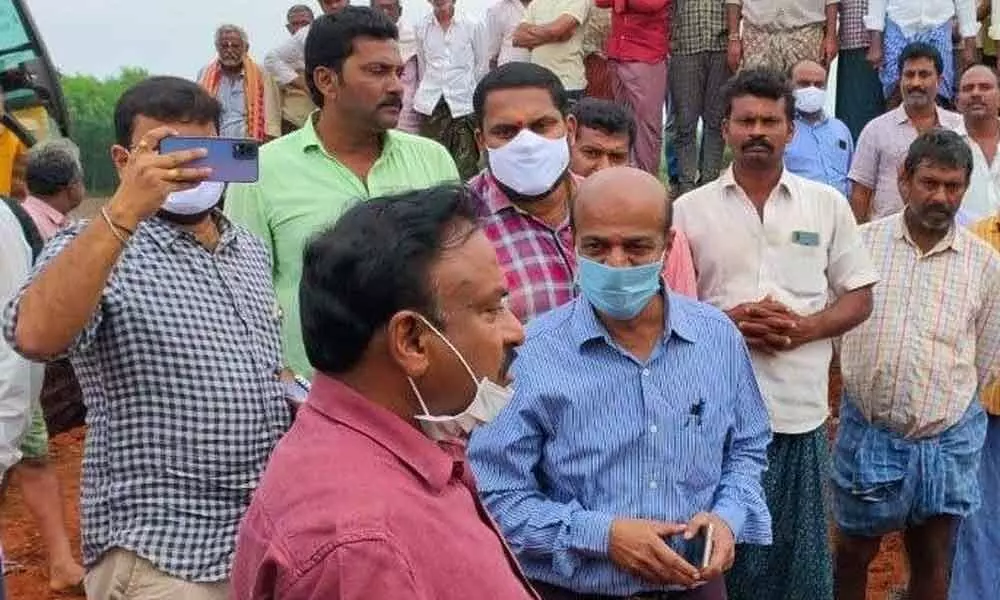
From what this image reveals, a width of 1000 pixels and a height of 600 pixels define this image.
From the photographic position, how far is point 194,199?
10.0ft

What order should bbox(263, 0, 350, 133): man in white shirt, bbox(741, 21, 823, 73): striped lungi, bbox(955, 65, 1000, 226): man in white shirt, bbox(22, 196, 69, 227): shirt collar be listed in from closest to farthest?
bbox(22, 196, 69, 227): shirt collar → bbox(955, 65, 1000, 226): man in white shirt → bbox(741, 21, 823, 73): striped lungi → bbox(263, 0, 350, 133): man in white shirt

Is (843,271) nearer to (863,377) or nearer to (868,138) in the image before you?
(863,377)

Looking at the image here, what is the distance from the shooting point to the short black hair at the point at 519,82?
161 inches

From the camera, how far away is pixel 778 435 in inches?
173

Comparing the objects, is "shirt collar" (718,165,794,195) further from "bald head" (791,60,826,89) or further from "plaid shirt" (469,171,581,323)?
"bald head" (791,60,826,89)

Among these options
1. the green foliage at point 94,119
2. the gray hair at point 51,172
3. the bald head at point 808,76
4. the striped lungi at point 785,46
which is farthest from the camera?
the green foliage at point 94,119

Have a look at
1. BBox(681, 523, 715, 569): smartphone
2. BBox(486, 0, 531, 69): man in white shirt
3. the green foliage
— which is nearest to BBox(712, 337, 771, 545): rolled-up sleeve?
BBox(681, 523, 715, 569): smartphone

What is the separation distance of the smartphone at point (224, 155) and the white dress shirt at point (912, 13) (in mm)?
6263

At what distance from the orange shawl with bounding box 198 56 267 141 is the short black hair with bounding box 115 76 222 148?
6835mm

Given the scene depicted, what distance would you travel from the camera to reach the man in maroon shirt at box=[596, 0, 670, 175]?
8.63m

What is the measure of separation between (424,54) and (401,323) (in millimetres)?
8192

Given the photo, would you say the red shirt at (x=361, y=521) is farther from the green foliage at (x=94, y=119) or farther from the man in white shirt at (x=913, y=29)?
the green foliage at (x=94, y=119)

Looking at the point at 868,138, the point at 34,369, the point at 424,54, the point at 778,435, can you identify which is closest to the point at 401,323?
the point at 34,369

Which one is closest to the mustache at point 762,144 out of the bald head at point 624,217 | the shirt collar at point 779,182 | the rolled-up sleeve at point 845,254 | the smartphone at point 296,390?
the shirt collar at point 779,182
